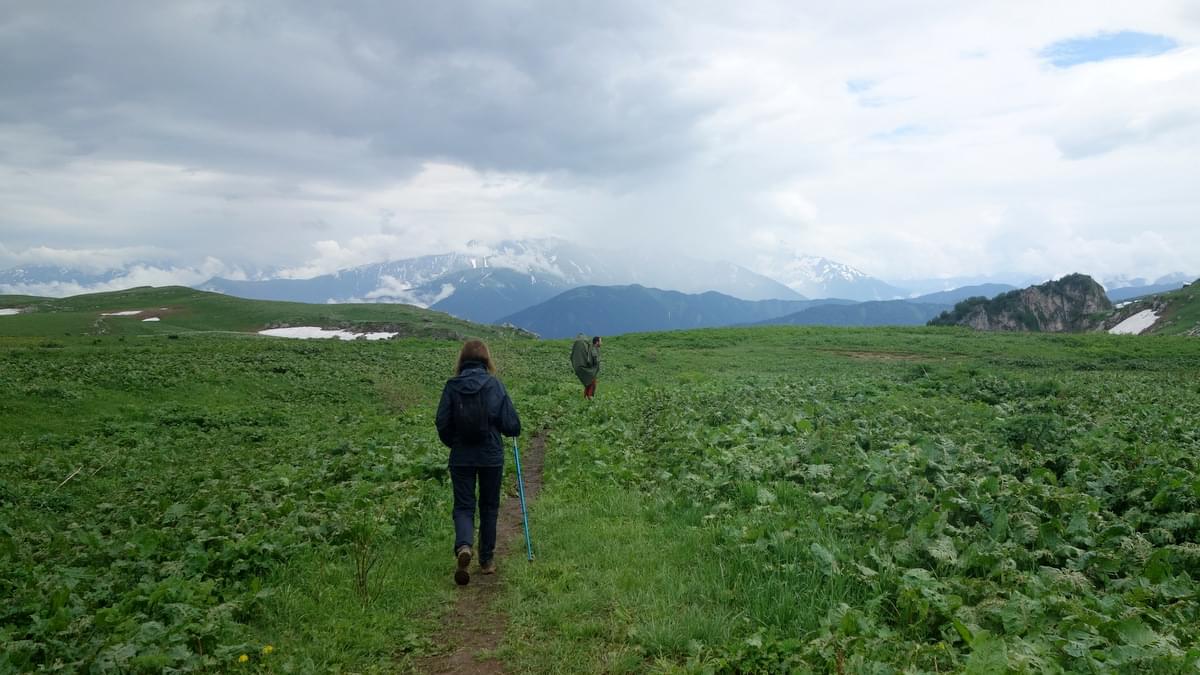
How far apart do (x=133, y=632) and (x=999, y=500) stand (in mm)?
9983

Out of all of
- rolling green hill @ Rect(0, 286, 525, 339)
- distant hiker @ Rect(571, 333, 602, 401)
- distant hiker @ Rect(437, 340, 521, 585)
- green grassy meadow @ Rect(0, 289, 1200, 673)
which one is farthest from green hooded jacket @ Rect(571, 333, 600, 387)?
rolling green hill @ Rect(0, 286, 525, 339)

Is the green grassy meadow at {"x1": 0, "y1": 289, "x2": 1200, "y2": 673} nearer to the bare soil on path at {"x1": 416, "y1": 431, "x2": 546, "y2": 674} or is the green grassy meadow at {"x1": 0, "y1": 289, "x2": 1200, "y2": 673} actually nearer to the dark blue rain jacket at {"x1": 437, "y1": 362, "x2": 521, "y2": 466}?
the bare soil on path at {"x1": 416, "y1": 431, "x2": 546, "y2": 674}

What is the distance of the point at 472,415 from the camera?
29.1 ft

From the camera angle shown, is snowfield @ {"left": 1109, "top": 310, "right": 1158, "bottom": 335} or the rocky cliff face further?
the rocky cliff face

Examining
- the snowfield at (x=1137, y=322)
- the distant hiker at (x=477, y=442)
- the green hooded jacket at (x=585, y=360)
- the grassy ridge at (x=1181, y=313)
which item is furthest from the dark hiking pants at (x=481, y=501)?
the snowfield at (x=1137, y=322)

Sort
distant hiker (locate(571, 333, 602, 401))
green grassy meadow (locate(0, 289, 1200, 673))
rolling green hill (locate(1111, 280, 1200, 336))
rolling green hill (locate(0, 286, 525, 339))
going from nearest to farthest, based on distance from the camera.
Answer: green grassy meadow (locate(0, 289, 1200, 673)) < distant hiker (locate(571, 333, 602, 401)) < rolling green hill (locate(0, 286, 525, 339)) < rolling green hill (locate(1111, 280, 1200, 336))

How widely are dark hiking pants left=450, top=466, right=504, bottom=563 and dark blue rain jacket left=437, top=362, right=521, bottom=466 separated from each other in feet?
0.53

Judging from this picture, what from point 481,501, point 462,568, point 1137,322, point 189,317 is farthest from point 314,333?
point 1137,322

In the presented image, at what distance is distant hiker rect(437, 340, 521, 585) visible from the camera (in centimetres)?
891

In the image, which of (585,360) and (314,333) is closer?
(585,360)

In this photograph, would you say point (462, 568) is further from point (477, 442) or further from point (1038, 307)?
point (1038, 307)

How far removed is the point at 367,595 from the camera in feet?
25.7

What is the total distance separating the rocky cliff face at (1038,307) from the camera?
156500 millimetres

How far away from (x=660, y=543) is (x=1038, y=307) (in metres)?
184
